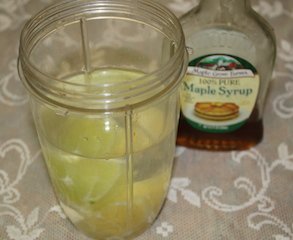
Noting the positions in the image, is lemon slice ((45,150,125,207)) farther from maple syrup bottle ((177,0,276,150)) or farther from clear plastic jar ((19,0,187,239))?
maple syrup bottle ((177,0,276,150))

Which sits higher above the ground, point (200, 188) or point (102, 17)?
point (102, 17)

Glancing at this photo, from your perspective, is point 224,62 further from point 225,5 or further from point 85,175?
point 85,175

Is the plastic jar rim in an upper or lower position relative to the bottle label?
upper

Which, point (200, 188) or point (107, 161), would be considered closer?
point (107, 161)

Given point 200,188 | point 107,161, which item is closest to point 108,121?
point 107,161

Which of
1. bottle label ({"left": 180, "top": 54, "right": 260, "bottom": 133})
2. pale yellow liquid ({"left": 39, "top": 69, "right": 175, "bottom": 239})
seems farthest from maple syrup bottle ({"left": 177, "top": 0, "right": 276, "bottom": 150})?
pale yellow liquid ({"left": 39, "top": 69, "right": 175, "bottom": 239})

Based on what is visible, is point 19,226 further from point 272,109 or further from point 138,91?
point 272,109
